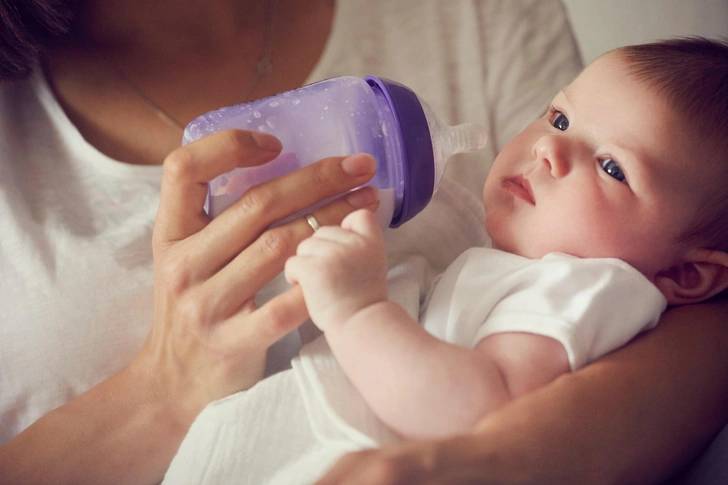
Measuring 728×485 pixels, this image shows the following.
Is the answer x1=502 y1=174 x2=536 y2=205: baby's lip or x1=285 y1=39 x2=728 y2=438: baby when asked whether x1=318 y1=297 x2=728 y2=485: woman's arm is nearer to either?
x1=285 y1=39 x2=728 y2=438: baby

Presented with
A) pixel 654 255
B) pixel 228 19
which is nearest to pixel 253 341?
pixel 654 255

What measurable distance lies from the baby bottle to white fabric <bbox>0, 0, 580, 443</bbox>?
0.18 meters

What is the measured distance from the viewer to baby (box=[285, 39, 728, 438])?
429 mm

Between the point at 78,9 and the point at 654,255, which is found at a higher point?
the point at 78,9

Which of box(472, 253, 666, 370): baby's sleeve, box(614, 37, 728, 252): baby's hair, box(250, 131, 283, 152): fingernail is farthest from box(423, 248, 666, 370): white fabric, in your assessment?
box(250, 131, 283, 152): fingernail

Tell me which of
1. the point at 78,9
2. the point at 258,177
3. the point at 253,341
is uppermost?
the point at 78,9

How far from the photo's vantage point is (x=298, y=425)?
486 mm

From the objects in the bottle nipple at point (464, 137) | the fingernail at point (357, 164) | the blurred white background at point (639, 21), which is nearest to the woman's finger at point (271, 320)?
the fingernail at point (357, 164)

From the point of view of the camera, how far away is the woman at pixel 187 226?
0.46 meters

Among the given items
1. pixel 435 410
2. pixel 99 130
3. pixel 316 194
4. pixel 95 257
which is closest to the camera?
pixel 435 410

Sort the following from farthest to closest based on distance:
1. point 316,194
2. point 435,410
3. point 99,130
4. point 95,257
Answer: point 99,130 < point 95,257 < point 316,194 < point 435,410

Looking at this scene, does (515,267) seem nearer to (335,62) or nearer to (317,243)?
(317,243)

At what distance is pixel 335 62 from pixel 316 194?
390mm

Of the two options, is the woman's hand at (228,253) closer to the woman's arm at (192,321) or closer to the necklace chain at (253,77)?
the woman's arm at (192,321)
